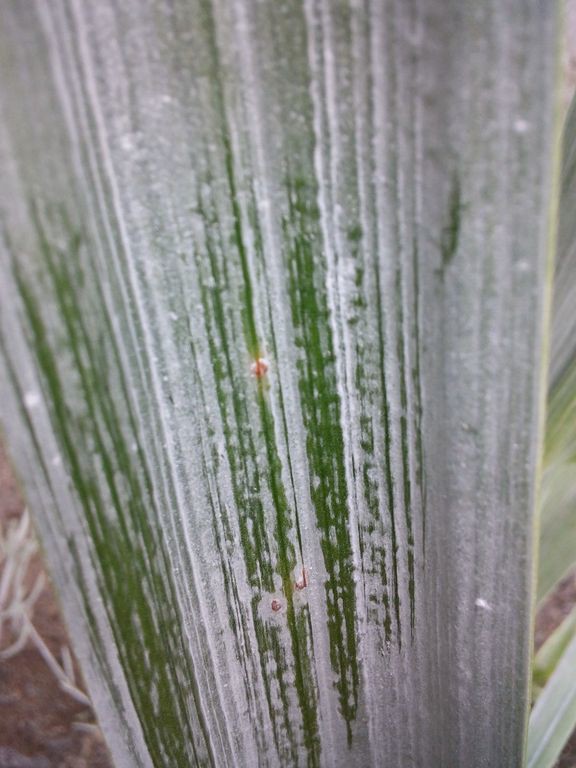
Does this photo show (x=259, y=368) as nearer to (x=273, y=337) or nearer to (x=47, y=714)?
(x=273, y=337)

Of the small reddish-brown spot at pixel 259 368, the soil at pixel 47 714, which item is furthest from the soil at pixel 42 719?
the small reddish-brown spot at pixel 259 368

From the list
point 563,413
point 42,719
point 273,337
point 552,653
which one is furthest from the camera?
point 42,719

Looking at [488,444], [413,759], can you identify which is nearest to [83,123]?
[488,444]

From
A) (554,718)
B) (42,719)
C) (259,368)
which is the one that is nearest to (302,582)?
(259,368)

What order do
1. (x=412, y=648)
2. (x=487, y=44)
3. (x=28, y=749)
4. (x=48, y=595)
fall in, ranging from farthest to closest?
(x=48, y=595), (x=28, y=749), (x=412, y=648), (x=487, y=44)

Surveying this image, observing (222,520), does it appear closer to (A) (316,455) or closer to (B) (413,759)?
(A) (316,455)

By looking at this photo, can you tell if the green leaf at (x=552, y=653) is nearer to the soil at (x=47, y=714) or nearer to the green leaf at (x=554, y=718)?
the green leaf at (x=554, y=718)
